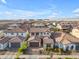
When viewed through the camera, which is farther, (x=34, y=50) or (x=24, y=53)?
(x=34, y=50)

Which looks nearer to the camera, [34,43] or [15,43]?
[15,43]

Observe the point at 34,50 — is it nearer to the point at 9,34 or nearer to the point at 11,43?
the point at 11,43

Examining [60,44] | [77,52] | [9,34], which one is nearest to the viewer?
[77,52]

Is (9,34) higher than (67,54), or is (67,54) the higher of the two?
(9,34)

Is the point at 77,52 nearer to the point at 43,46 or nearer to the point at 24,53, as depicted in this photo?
the point at 43,46

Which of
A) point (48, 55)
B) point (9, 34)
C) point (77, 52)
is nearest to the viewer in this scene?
point (48, 55)

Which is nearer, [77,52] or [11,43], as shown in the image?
[77,52]

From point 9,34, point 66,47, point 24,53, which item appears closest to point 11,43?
point 24,53

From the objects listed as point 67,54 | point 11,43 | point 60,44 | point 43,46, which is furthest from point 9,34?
point 67,54

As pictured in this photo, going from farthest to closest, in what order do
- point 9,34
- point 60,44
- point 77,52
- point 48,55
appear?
point 9,34, point 60,44, point 77,52, point 48,55
